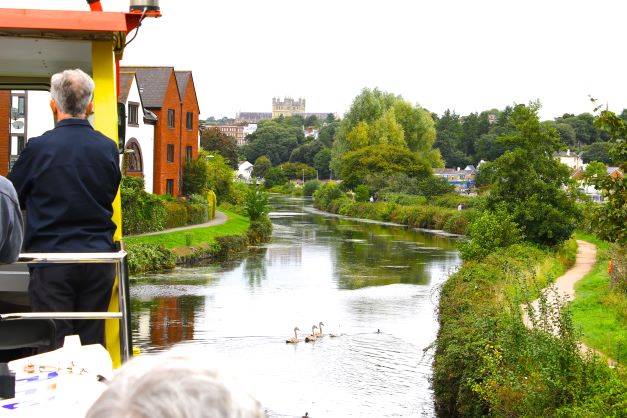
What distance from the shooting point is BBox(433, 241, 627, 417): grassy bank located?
438 inches

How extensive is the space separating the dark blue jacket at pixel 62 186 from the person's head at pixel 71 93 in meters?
0.06

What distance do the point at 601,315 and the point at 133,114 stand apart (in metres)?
34.5

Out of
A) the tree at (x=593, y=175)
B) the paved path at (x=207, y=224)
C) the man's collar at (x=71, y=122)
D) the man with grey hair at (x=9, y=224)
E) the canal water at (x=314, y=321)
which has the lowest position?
the canal water at (x=314, y=321)

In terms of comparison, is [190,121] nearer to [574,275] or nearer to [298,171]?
[574,275]

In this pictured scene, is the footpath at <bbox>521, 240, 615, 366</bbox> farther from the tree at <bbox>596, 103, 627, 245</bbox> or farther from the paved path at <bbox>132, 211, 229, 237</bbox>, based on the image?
the paved path at <bbox>132, 211, 229, 237</bbox>

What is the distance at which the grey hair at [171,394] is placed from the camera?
75.8 inches

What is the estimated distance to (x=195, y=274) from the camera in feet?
116

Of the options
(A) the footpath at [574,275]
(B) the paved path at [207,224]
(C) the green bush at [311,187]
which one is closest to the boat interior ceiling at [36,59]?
(A) the footpath at [574,275]

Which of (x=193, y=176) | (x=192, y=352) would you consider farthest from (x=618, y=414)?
(x=193, y=176)

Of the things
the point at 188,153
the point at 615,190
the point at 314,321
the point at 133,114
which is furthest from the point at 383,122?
the point at 615,190

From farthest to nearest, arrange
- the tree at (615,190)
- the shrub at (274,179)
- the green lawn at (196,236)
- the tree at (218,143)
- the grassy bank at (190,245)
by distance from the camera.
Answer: the shrub at (274,179)
the tree at (218,143)
the green lawn at (196,236)
the grassy bank at (190,245)
the tree at (615,190)

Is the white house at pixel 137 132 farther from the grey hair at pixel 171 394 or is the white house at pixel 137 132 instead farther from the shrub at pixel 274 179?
the shrub at pixel 274 179

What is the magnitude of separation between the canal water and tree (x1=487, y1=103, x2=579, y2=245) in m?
3.88

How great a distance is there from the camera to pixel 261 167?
16625cm
